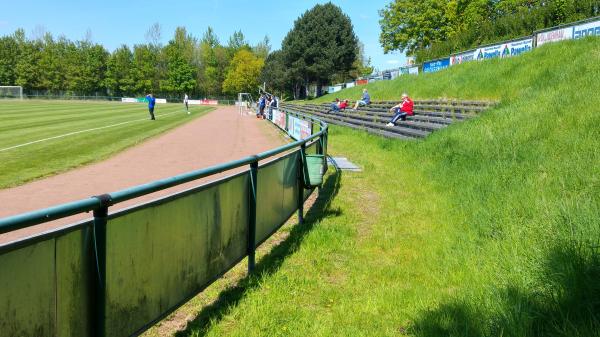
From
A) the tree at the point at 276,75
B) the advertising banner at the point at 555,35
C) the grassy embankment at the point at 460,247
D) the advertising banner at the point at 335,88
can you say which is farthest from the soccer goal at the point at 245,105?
the grassy embankment at the point at 460,247

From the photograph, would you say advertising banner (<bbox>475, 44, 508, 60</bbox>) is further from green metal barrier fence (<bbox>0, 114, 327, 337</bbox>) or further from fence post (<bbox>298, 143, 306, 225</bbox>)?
green metal barrier fence (<bbox>0, 114, 327, 337</bbox>)

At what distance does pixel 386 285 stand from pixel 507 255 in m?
1.26

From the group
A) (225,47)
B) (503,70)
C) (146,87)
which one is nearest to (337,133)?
(503,70)

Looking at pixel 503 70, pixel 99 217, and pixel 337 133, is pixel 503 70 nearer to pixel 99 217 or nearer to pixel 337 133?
pixel 337 133

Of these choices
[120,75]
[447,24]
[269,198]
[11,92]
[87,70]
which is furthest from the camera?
[120,75]

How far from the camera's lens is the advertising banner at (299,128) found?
1577cm

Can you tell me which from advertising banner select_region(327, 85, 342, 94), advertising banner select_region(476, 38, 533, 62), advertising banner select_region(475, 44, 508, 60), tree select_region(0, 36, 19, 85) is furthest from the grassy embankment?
tree select_region(0, 36, 19, 85)

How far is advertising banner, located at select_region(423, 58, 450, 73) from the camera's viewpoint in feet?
103

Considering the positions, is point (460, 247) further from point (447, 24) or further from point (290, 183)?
point (447, 24)

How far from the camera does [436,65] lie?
32781 mm

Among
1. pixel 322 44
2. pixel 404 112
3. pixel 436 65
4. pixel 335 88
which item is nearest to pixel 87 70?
pixel 322 44

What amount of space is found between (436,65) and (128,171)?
2597 cm

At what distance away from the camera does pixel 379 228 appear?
7.08m

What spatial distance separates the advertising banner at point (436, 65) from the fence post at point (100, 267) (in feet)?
100
